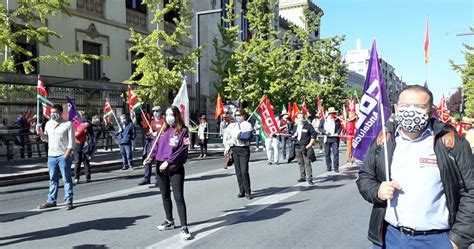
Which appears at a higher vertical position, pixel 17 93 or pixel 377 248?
pixel 17 93

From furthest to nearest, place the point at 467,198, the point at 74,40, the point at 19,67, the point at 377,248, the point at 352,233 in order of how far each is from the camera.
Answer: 1. the point at 74,40
2. the point at 19,67
3. the point at 352,233
4. the point at 377,248
5. the point at 467,198

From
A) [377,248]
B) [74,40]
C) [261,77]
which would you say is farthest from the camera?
[261,77]

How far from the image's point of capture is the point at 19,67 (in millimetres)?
18766

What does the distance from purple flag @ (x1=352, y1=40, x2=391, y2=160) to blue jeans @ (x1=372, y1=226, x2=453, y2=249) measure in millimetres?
1695

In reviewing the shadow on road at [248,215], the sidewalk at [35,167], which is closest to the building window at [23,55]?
the sidewalk at [35,167]

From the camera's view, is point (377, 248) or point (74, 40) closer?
point (377, 248)

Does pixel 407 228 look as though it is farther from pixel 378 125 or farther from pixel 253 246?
pixel 253 246

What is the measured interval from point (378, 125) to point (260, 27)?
29.5 meters

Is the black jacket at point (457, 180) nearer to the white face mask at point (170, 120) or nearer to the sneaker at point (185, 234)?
the sneaker at point (185, 234)

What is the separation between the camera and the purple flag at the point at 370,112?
14.2ft

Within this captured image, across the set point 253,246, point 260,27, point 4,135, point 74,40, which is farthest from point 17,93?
point 260,27

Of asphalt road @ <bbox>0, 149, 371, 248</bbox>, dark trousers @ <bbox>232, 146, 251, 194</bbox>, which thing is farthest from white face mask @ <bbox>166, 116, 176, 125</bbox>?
dark trousers @ <bbox>232, 146, 251, 194</bbox>

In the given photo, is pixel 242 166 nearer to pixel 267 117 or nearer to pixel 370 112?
pixel 370 112

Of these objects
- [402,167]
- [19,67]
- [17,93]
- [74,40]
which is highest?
[74,40]
